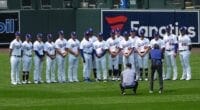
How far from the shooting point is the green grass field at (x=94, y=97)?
22516 millimetres

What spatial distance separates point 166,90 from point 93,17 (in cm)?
1925

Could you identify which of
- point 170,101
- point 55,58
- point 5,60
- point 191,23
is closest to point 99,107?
point 170,101

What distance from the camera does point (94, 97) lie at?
2511cm

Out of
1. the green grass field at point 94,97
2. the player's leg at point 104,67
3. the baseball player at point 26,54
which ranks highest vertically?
the baseball player at point 26,54

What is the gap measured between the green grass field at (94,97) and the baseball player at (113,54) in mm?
1427

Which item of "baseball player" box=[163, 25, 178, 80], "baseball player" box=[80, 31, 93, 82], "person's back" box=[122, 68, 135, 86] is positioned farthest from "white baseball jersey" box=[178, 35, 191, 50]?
"person's back" box=[122, 68, 135, 86]

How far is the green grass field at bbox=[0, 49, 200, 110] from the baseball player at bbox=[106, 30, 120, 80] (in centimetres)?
143

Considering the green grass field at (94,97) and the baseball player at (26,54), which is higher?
the baseball player at (26,54)

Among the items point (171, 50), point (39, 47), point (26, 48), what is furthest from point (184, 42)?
point (26, 48)

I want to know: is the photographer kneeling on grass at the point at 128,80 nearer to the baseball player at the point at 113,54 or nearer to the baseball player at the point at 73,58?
the baseball player at the point at 113,54

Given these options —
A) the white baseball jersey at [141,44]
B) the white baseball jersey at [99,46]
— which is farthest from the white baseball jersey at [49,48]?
the white baseball jersey at [141,44]

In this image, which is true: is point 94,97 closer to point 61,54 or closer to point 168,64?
point 61,54

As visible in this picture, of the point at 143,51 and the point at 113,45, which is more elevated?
the point at 113,45

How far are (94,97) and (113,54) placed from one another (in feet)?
19.9
